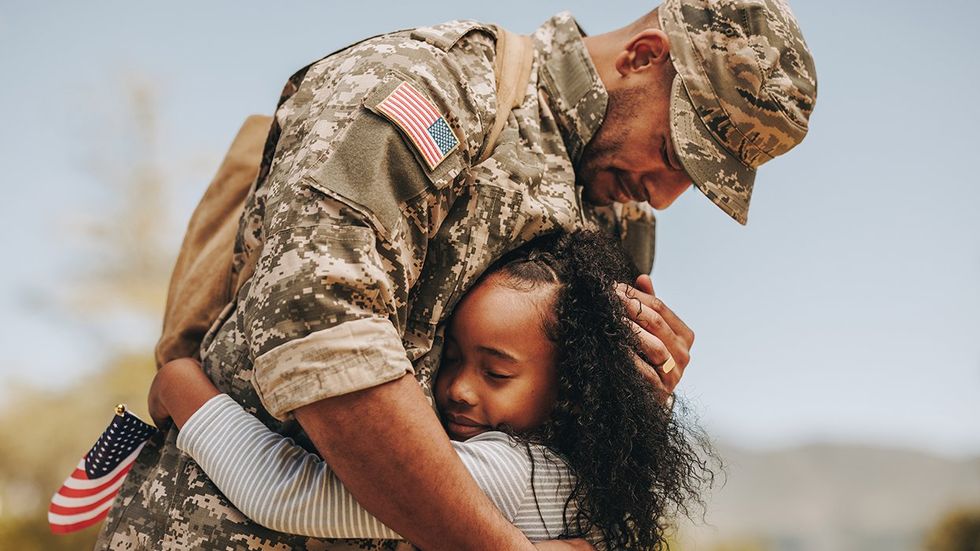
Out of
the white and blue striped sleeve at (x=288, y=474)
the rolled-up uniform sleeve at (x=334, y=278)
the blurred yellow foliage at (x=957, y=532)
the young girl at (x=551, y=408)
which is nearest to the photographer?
the rolled-up uniform sleeve at (x=334, y=278)

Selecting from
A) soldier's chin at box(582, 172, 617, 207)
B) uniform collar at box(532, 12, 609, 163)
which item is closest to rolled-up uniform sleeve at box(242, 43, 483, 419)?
uniform collar at box(532, 12, 609, 163)

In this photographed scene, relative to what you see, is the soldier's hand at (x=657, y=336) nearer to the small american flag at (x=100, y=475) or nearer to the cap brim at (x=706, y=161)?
the cap brim at (x=706, y=161)

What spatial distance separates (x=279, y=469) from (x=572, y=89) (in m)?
1.41

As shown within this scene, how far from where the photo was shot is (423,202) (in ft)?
6.33

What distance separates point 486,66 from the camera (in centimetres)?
229

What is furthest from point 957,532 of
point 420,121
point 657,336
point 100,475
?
point 420,121

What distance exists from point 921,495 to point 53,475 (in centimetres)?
6581

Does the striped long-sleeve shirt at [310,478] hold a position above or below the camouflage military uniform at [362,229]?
below

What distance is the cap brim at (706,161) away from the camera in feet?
8.76

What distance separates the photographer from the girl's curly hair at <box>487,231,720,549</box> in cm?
220

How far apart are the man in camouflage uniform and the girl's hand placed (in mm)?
61

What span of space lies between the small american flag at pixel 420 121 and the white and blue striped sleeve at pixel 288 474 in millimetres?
673

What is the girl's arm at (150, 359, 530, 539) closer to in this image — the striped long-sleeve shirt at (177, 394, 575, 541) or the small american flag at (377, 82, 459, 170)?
the striped long-sleeve shirt at (177, 394, 575, 541)

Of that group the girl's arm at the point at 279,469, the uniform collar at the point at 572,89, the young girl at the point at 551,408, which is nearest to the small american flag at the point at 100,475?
the young girl at the point at 551,408
